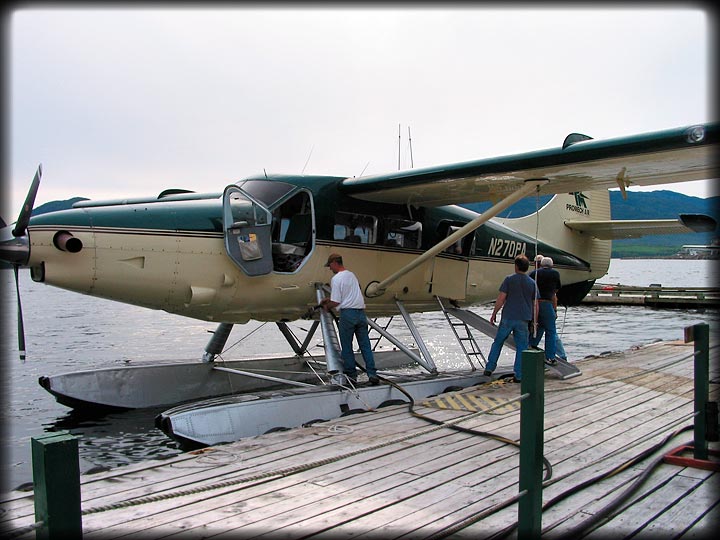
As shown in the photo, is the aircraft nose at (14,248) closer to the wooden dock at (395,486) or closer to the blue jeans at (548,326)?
the wooden dock at (395,486)

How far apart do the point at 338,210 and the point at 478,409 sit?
3323 mm

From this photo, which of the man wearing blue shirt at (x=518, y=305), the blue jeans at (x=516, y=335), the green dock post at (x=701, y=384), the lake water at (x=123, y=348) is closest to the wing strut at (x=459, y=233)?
the man wearing blue shirt at (x=518, y=305)

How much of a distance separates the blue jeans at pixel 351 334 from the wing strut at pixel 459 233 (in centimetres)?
140

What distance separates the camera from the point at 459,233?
320 inches

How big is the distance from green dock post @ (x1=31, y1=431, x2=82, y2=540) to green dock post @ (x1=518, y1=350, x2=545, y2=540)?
2.03 m

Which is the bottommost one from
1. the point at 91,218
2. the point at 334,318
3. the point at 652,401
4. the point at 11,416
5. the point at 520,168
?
the point at 11,416

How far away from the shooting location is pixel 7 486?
613 centimetres

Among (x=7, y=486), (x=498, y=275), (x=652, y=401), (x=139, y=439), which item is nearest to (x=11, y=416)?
(x=139, y=439)

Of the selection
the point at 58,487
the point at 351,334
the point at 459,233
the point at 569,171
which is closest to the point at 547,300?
the point at 459,233

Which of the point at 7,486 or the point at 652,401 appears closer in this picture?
the point at 7,486

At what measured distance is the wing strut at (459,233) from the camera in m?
7.88

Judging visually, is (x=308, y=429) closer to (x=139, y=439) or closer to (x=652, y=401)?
(x=139, y=439)

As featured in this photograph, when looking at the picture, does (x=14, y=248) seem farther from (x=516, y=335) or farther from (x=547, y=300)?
(x=547, y=300)

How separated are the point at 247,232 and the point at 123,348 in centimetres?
1324
